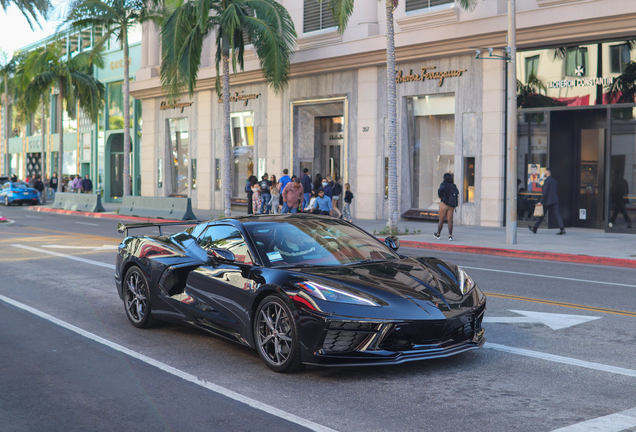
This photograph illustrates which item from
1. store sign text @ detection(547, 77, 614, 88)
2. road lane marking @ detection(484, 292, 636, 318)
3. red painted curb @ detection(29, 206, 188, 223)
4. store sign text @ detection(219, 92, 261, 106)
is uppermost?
store sign text @ detection(219, 92, 261, 106)

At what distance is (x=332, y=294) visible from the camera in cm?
543

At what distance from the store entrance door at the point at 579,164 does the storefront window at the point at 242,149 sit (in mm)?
15245

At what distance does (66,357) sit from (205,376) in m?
1.58

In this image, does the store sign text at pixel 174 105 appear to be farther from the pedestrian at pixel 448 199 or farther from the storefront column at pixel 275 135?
the pedestrian at pixel 448 199

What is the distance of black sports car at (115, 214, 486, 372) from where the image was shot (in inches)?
209

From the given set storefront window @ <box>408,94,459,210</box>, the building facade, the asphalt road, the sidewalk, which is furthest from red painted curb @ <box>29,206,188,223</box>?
the asphalt road

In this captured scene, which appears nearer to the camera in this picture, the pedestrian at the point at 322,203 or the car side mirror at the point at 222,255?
the car side mirror at the point at 222,255

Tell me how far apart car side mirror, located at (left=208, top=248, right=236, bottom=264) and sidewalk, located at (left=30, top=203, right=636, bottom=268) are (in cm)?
1025

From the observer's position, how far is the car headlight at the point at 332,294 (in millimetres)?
5359

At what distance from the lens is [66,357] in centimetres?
634

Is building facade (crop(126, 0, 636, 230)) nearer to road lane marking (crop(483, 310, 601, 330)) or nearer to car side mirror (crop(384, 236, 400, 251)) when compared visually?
road lane marking (crop(483, 310, 601, 330))

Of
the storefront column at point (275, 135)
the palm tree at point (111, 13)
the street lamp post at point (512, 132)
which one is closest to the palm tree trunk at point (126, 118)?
the palm tree at point (111, 13)

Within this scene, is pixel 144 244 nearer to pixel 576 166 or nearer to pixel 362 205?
pixel 576 166

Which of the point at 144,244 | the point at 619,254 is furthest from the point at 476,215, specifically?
the point at 144,244
